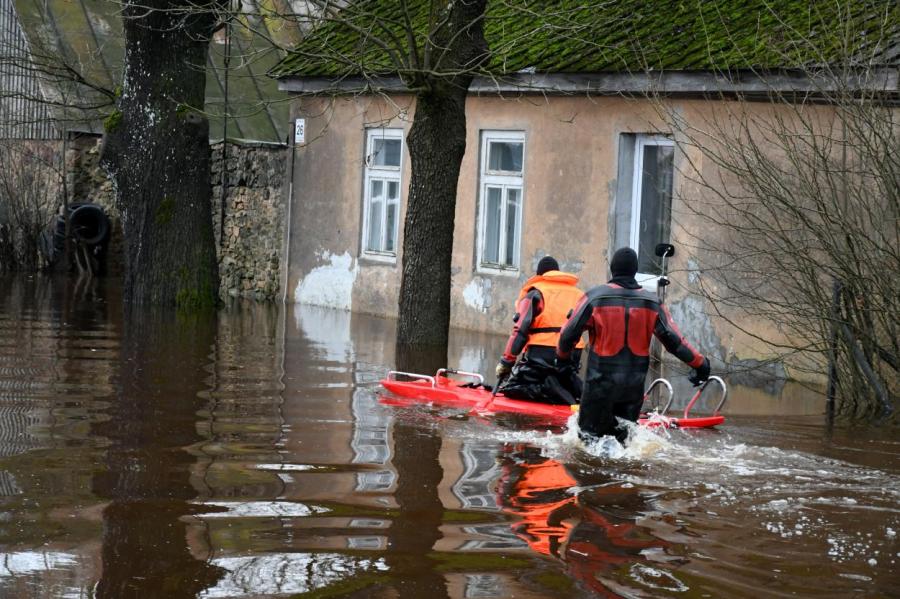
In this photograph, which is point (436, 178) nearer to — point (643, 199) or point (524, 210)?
point (643, 199)

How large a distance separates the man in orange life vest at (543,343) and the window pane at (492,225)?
25.7 feet

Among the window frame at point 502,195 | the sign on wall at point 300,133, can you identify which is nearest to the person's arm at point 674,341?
the window frame at point 502,195

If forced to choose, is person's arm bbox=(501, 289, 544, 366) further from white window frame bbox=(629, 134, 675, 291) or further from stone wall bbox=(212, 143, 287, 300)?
stone wall bbox=(212, 143, 287, 300)

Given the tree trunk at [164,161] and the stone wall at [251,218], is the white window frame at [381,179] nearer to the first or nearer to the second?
the stone wall at [251,218]

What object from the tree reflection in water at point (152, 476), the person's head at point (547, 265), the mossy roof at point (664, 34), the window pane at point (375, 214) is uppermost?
the mossy roof at point (664, 34)

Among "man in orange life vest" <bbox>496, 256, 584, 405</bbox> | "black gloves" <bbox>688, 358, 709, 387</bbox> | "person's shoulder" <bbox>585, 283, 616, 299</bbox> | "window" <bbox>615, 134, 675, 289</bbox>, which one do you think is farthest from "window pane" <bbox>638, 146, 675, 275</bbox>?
"person's shoulder" <bbox>585, 283, 616, 299</bbox>

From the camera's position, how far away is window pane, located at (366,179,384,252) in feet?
75.2

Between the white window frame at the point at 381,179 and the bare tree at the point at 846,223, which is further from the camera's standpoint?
the white window frame at the point at 381,179

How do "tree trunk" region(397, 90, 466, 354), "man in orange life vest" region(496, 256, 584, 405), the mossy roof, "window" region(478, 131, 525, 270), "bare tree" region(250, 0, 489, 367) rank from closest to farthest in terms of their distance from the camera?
"man in orange life vest" region(496, 256, 584, 405), the mossy roof, "bare tree" region(250, 0, 489, 367), "tree trunk" region(397, 90, 466, 354), "window" region(478, 131, 525, 270)

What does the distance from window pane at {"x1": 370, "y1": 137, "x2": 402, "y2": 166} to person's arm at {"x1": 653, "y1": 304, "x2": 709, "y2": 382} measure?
12.6 metres

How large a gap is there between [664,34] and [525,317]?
22.7ft

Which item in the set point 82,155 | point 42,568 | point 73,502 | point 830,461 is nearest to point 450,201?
point 830,461

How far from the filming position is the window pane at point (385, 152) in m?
22.5

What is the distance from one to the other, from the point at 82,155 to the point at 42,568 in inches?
866
